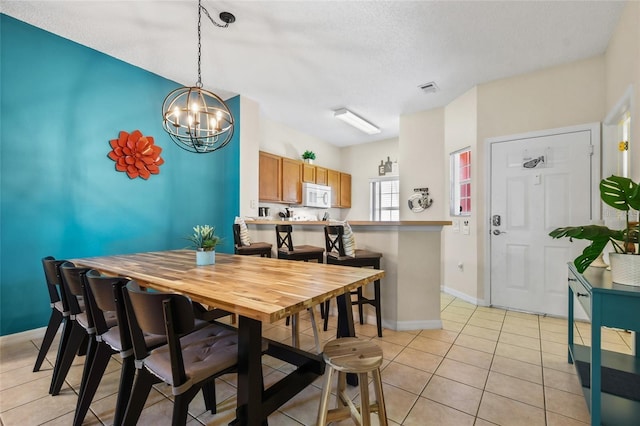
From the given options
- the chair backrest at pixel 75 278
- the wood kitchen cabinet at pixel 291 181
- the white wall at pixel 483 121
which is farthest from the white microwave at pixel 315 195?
the chair backrest at pixel 75 278

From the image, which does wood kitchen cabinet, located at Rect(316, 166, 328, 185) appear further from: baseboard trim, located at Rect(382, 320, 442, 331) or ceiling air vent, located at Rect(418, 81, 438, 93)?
baseboard trim, located at Rect(382, 320, 442, 331)

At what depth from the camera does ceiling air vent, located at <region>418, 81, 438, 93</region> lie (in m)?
3.71

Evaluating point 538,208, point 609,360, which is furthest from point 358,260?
point 538,208

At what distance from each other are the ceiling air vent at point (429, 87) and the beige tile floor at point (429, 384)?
3.07 m

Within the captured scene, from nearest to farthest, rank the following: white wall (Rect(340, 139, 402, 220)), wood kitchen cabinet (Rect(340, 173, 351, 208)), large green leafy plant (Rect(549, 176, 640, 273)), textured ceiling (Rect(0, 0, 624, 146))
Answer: large green leafy plant (Rect(549, 176, 640, 273)), textured ceiling (Rect(0, 0, 624, 146)), white wall (Rect(340, 139, 402, 220)), wood kitchen cabinet (Rect(340, 173, 351, 208))

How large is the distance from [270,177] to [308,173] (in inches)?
42.3

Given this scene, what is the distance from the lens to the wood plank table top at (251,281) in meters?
1.14

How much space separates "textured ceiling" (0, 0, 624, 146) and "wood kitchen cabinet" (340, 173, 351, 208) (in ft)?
9.02

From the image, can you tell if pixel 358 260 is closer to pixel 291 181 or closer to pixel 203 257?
pixel 203 257

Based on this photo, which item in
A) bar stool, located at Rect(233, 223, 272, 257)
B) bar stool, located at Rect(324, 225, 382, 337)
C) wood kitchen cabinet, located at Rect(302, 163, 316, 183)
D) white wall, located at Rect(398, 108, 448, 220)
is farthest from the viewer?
wood kitchen cabinet, located at Rect(302, 163, 316, 183)

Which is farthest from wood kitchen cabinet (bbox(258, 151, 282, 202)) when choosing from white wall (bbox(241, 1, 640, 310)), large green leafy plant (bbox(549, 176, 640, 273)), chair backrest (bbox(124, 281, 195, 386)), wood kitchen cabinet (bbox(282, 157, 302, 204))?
large green leafy plant (bbox(549, 176, 640, 273))

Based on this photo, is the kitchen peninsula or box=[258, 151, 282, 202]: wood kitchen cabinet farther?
box=[258, 151, 282, 202]: wood kitchen cabinet

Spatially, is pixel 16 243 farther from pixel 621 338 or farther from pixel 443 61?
pixel 621 338

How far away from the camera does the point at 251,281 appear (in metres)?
1.53
